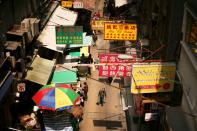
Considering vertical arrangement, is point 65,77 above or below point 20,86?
below

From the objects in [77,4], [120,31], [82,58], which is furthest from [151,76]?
[77,4]

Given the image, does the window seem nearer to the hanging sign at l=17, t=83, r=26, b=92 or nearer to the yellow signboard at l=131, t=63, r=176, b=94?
the yellow signboard at l=131, t=63, r=176, b=94

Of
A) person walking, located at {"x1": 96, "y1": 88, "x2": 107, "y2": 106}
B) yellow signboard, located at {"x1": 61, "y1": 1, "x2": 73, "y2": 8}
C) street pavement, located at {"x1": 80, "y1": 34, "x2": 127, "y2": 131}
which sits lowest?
street pavement, located at {"x1": 80, "y1": 34, "x2": 127, "y2": 131}

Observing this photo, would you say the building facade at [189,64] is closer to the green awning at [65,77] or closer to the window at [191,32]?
the window at [191,32]

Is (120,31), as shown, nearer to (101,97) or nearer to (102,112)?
(101,97)

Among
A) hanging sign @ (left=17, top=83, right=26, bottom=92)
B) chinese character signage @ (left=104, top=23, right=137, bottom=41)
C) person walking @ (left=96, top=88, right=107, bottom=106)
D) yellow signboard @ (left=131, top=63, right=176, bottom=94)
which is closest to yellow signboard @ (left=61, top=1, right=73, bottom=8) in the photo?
person walking @ (left=96, top=88, right=107, bottom=106)

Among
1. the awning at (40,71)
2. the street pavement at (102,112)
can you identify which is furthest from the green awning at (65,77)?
the street pavement at (102,112)
